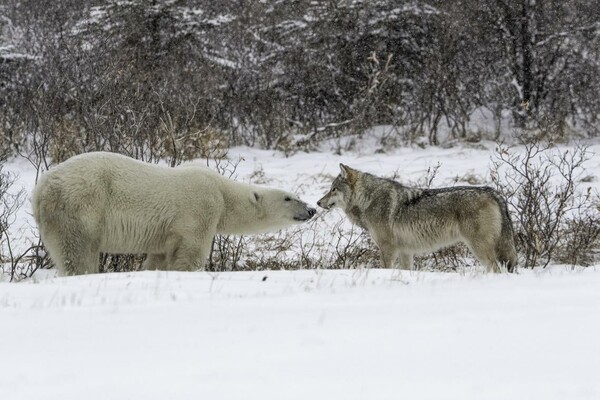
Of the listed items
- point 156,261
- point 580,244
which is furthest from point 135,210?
point 580,244

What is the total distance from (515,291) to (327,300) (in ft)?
3.69

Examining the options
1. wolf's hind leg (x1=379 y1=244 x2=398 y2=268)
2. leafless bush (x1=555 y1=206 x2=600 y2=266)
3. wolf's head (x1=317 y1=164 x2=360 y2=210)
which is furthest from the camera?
leafless bush (x1=555 y1=206 x2=600 y2=266)

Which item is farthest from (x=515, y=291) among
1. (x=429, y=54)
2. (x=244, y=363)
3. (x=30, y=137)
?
(x=429, y=54)

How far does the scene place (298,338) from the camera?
3.46 meters

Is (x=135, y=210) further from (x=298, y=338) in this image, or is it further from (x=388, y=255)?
(x=298, y=338)

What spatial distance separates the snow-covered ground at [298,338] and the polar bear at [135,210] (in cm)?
139

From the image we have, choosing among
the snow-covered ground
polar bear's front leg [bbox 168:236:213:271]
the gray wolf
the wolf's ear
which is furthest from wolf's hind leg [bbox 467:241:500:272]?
polar bear's front leg [bbox 168:236:213:271]

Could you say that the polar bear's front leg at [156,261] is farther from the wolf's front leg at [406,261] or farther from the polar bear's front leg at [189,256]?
the wolf's front leg at [406,261]

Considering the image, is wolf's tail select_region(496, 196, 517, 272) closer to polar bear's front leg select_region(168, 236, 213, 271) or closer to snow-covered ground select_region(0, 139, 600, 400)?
snow-covered ground select_region(0, 139, 600, 400)

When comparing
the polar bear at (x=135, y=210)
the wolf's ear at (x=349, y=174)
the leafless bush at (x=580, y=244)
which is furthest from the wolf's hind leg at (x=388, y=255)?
the leafless bush at (x=580, y=244)

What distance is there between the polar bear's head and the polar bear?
40mm

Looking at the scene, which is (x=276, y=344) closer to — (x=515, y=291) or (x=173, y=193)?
(x=515, y=291)

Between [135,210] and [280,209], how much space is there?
161 centimetres

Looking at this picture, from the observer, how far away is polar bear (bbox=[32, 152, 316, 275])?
664 cm
